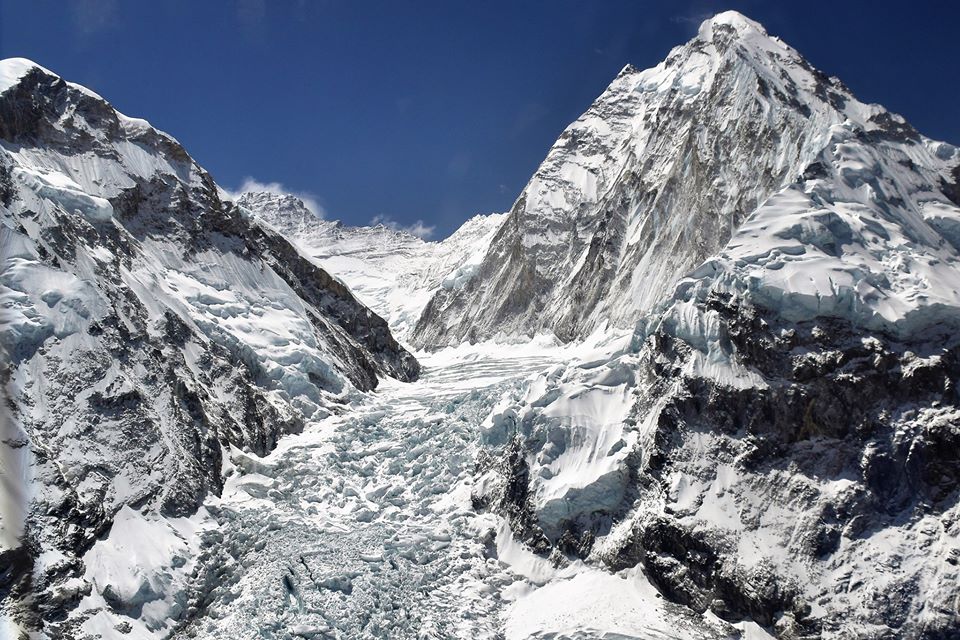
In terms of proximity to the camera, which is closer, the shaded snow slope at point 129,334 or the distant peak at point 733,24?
the shaded snow slope at point 129,334

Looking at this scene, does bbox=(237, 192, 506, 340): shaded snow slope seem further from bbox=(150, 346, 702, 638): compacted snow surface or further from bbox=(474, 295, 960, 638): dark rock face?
bbox=(474, 295, 960, 638): dark rock face

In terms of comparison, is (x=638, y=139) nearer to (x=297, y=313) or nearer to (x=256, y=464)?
(x=297, y=313)

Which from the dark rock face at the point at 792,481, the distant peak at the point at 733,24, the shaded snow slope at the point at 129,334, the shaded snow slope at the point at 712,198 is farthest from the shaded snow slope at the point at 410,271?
the dark rock face at the point at 792,481

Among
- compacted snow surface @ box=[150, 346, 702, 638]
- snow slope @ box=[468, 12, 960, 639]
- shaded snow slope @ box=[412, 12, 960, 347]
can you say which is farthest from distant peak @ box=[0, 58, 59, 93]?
shaded snow slope @ box=[412, 12, 960, 347]

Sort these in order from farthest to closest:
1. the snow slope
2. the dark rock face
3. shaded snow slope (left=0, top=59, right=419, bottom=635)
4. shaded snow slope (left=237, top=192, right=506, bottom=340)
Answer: shaded snow slope (left=237, top=192, right=506, bottom=340) → shaded snow slope (left=0, top=59, right=419, bottom=635) → the snow slope → the dark rock face

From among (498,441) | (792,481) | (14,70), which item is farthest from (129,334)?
(792,481)

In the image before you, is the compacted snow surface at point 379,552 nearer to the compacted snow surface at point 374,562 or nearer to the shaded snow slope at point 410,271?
the compacted snow surface at point 374,562

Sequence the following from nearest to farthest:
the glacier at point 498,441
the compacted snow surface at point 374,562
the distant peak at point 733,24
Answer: the glacier at point 498,441, the compacted snow surface at point 374,562, the distant peak at point 733,24
